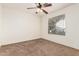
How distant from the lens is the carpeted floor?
1.28m

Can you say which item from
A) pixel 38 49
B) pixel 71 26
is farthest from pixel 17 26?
pixel 71 26

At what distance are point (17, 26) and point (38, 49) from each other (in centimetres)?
46

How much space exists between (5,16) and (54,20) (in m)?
0.70

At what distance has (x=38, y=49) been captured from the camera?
133cm

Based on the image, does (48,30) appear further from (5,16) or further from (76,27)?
(5,16)

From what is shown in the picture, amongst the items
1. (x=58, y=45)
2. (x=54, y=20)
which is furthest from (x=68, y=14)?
(x=58, y=45)

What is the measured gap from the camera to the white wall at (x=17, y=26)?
1230 mm

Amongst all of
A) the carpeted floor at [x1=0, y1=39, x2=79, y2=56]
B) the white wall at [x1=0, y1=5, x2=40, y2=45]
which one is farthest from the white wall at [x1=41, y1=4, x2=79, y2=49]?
the white wall at [x1=0, y1=5, x2=40, y2=45]

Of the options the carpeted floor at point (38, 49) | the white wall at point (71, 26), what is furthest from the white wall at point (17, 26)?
the white wall at point (71, 26)

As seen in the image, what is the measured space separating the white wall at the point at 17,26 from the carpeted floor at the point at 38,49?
85 millimetres

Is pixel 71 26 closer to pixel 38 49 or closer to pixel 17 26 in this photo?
pixel 38 49

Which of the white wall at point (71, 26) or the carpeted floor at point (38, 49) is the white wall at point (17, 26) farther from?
the white wall at point (71, 26)

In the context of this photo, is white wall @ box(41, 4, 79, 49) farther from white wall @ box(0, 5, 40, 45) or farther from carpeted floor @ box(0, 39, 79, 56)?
white wall @ box(0, 5, 40, 45)

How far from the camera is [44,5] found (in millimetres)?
1285
